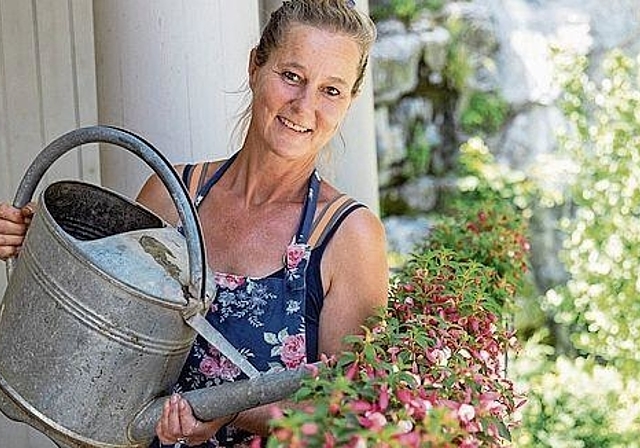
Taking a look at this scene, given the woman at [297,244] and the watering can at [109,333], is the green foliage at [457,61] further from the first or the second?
the watering can at [109,333]

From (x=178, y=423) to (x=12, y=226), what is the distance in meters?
0.41

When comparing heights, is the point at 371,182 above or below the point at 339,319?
below

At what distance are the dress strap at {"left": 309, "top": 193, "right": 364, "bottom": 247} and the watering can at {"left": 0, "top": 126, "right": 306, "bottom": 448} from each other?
0.31m

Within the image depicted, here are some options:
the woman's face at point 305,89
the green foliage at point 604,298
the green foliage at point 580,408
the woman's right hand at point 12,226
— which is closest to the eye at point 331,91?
the woman's face at point 305,89

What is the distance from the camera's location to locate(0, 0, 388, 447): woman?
204 centimetres

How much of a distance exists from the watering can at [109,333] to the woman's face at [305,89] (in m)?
0.33

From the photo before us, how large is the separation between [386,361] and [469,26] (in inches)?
232

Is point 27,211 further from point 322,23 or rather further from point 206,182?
point 322,23

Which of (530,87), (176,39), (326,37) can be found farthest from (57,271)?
(530,87)

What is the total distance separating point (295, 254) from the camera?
2070mm

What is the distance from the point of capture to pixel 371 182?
3.53 m

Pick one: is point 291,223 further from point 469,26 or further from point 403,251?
point 469,26

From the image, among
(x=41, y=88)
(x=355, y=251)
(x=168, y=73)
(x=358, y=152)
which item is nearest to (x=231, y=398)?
(x=355, y=251)

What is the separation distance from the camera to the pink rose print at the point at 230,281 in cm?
208
